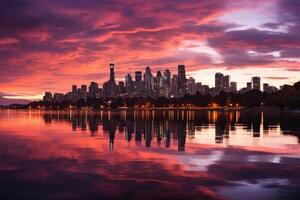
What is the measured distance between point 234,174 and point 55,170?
337 inches

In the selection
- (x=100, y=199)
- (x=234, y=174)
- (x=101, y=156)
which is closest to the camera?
(x=100, y=199)

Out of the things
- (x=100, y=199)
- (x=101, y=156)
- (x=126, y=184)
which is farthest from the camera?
(x=101, y=156)

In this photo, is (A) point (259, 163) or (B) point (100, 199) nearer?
(B) point (100, 199)

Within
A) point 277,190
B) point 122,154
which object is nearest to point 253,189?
point 277,190

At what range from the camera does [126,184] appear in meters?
15.4

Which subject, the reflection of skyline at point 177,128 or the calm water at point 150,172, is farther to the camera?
the reflection of skyline at point 177,128

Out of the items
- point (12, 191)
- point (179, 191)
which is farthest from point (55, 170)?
point (179, 191)

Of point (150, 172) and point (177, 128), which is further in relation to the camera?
point (177, 128)

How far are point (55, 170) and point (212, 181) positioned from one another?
7736 millimetres

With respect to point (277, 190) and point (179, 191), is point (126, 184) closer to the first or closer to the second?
point (179, 191)

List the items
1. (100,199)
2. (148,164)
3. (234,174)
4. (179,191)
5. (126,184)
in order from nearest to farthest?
(100,199), (179,191), (126,184), (234,174), (148,164)

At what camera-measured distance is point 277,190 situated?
569 inches

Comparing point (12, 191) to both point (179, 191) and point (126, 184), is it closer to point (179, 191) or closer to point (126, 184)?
point (126, 184)

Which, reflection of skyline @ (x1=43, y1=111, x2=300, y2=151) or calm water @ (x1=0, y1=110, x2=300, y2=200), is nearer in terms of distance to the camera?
calm water @ (x1=0, y1=110, x2=300, y2=200)
